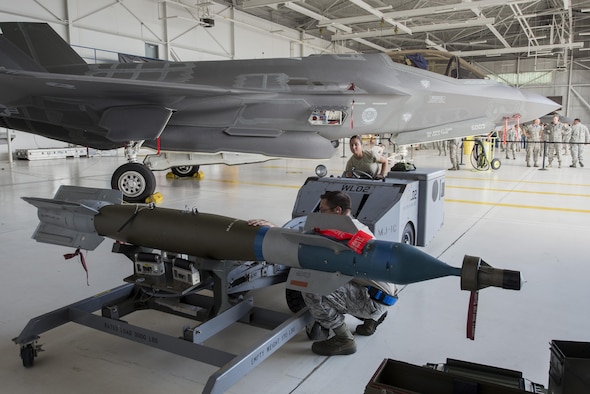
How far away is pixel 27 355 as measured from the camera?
2906 millimetres

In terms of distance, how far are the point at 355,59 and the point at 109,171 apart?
890 cm

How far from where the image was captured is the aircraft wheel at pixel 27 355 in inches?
114

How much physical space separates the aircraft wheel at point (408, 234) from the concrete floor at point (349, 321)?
438 millimetres

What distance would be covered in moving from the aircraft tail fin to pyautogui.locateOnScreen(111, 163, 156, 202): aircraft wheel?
276 centimetres

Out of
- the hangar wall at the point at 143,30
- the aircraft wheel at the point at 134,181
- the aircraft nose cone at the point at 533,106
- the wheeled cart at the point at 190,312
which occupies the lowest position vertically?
the wheeled cart at the point at 190,312

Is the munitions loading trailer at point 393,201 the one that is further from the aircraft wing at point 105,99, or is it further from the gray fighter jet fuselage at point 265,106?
the aircraft wing at point 105,99

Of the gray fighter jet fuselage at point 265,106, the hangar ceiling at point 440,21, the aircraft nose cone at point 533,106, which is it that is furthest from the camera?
the hangar ceiling at point 440,21

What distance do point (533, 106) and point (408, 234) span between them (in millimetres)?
6912

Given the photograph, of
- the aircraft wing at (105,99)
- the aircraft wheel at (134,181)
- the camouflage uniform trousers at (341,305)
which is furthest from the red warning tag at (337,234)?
the aircraft wheel at (134,181)

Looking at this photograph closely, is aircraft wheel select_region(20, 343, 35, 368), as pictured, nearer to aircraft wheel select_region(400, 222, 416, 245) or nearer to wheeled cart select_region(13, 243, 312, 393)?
wheeled cart select_region(13, 243, 312, 393)

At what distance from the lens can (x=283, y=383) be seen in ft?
9.02

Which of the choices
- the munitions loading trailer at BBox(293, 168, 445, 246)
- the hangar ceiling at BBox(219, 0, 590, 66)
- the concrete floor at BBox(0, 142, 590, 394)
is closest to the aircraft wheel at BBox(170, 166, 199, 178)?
the concrete floor at BBox(0, 142, 590, 394)

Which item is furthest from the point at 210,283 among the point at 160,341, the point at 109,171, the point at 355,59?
the point at 109,171

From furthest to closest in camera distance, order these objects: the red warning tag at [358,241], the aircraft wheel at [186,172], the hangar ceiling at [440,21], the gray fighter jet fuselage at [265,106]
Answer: the hangar ceiling at [440,21] → the aircraft wheel at [186,172] → the gray fighter jet fuselage at [265,106] → the red warning tag at [358,241]
